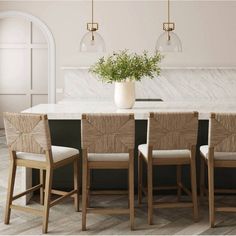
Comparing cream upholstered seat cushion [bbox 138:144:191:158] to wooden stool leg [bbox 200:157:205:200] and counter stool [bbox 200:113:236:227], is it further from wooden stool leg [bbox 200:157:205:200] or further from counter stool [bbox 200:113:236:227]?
wooden stool leg [bbox 200:157:205:200]

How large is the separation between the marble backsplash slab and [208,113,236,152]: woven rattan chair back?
4537 millimetres

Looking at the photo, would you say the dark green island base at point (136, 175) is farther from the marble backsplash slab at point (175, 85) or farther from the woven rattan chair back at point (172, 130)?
the marble backsplash slab at point (175, 85)

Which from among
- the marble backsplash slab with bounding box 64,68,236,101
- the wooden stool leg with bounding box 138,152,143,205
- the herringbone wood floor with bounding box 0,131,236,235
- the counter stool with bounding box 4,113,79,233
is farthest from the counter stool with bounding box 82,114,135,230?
the marble backsplash slab with bounding box 64,68,236,101

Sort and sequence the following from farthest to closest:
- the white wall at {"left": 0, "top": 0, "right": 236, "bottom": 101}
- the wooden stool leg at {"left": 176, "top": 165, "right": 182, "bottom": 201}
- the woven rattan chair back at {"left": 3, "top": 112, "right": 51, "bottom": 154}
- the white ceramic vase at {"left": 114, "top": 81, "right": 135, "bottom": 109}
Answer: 1. the white wall at {"left": 0, "top": 0, "right": 236, "bottom": 101}
2. the white ceramic vase at {"left": 114, "top": 81, "right": 135, "bottom": 109}
3. the wooden stool leg at {"left": 176, "top": 165, "right": 182, "bottom": 201}
4. the woven rattan chair back at {"left": 3, "top": 112, "right": 51, "bottom": 154}

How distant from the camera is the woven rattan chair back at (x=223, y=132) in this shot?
3547 mm

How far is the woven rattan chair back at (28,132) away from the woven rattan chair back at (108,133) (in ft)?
1.05

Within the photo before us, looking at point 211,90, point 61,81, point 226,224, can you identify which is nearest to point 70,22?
point 61,81

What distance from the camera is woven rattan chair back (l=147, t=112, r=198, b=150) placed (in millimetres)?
3605

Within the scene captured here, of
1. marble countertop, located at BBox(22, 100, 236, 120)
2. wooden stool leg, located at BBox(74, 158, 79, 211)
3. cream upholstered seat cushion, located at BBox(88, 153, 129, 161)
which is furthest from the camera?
marble countertop, located at BBox(22, 100, 236, 120)

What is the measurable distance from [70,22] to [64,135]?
13.8 feet

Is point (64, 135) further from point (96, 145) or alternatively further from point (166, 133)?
point (166, 133)

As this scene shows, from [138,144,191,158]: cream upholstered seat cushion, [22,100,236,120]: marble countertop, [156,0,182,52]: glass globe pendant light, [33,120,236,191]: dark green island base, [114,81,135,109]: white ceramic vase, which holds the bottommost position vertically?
[33,120,236,191]: dark green island base

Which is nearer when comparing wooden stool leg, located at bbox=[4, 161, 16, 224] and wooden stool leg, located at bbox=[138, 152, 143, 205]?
wooden stool leg, located at bbox=[4, 161, 16, 224]

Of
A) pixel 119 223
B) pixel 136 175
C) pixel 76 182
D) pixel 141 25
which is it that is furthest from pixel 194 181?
pixel 141 25
